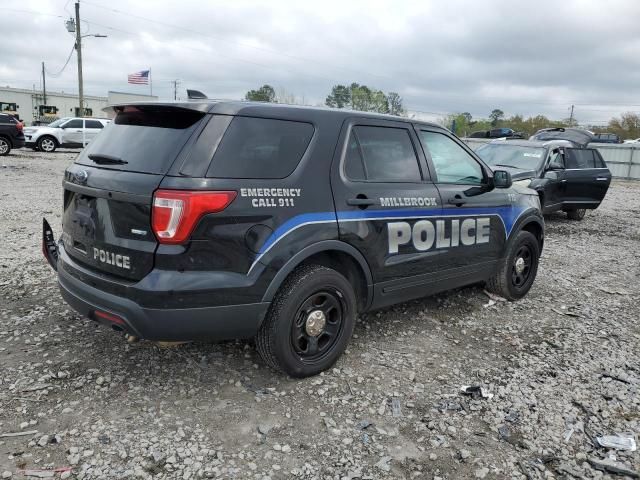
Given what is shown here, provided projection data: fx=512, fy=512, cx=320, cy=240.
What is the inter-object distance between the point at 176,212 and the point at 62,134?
76.1 feet

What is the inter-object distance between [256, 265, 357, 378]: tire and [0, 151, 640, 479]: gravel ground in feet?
0.56

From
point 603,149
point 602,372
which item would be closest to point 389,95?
point 603,149

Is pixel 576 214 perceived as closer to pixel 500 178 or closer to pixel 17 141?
pixel 500 178

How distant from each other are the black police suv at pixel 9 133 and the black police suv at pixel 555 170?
1660 centimetres

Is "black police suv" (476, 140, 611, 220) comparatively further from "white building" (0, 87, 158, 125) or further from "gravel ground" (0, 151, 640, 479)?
"white building" (0, 87, 158, 125)

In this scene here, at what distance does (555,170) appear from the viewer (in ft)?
33.1

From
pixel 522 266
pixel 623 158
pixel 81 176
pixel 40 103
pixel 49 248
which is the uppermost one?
pixel 40 103

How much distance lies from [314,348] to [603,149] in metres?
24.7

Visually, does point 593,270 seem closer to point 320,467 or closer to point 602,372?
point 602,372

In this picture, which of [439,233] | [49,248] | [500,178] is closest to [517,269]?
[500,178]

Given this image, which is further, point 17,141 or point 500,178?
point 17,141

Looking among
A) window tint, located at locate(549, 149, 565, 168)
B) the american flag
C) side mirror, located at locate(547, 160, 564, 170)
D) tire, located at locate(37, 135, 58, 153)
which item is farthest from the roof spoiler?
the american flag

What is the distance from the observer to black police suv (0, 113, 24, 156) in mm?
18531

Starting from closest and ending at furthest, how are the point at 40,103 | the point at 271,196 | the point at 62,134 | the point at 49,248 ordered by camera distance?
the point at 271,196
the point at 49,248
the point at 62,134
the point at 40,103
